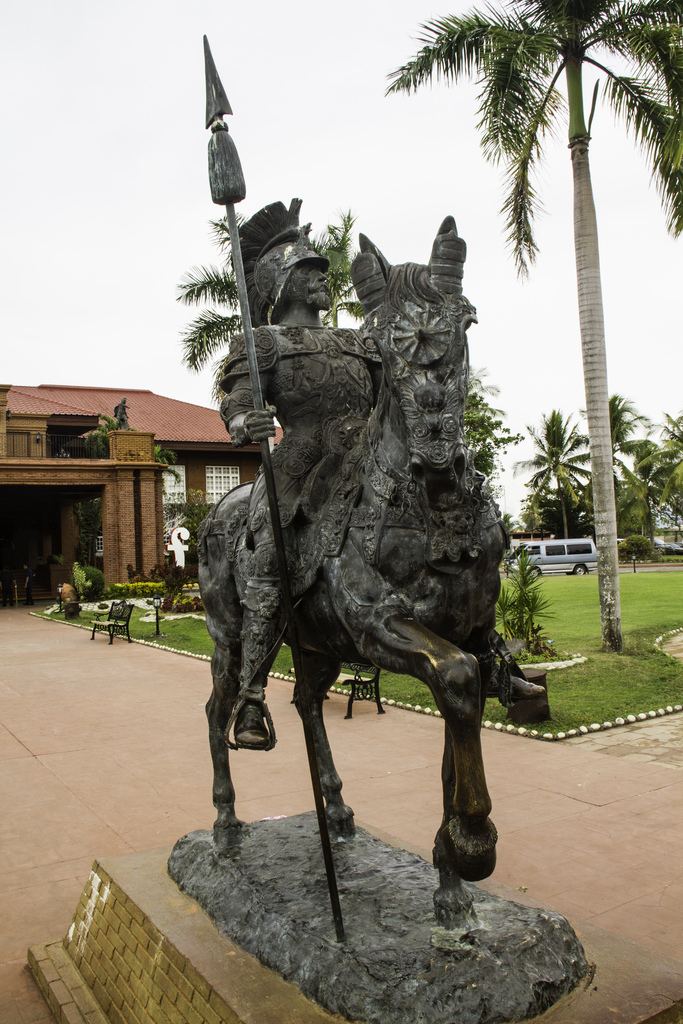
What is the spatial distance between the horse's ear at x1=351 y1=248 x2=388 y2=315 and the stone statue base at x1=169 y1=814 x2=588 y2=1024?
91.2 inches

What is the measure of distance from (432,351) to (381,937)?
2.18 meters

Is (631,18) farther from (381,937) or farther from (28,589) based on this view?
(28,589)

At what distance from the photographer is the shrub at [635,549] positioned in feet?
137

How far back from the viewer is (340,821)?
4.28 metres

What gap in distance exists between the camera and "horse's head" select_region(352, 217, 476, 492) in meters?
2.77

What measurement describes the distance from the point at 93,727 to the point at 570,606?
45.7 feet

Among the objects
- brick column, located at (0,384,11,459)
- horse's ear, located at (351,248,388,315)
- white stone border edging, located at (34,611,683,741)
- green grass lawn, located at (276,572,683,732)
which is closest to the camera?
horse's ear, located at (351,248,388,315)

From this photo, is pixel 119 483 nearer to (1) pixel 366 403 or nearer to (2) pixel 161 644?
(2) pixel 161 644

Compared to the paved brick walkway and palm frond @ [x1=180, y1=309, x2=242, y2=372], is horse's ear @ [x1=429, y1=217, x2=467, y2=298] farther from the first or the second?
palm frond @ [x1=180, y1=309, x2=242, y2=372]

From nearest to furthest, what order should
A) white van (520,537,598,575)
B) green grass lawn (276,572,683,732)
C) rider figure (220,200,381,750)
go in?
rider figure (220,200,381,750), green grass lawn (276,572,683,732), white van (520,537,598,575)

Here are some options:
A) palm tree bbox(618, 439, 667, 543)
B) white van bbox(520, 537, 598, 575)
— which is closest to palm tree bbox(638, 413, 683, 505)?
palm tree bbox(618, 439, 667, 543)

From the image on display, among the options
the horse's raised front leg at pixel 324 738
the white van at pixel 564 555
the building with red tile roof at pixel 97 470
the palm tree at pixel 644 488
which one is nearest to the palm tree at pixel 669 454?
the palm tree at pixel 644 488

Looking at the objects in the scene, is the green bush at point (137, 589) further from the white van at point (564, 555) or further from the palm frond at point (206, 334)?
the white van at point (564, 555)

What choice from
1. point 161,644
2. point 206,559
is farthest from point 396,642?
point 161,644
